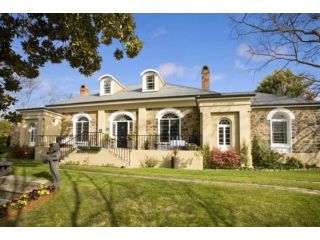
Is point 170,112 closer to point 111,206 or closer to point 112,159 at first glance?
point 112,159

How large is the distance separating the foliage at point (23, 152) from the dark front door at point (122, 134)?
274 inches

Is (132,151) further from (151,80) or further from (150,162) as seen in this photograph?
(151,80)

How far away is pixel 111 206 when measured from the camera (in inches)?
237

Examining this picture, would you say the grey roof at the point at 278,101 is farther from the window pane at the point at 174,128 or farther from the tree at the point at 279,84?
the tree at the point at 279,84

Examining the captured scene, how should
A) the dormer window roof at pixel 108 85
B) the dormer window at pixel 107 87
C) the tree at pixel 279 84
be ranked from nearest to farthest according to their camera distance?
the dormer window roof at pixel 108 85, the dormer window at pixel 107 87, the tree at pixel 279 84

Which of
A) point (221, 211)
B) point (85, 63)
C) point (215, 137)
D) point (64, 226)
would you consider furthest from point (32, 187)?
point (215, 137)

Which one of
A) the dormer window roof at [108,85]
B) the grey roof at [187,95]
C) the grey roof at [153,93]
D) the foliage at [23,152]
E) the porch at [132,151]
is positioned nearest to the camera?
the porch at [132,151]

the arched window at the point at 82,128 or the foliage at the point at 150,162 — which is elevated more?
the arched window at the point at 82,128

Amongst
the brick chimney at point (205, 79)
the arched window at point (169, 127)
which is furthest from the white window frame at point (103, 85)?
the brick chimney at point (205, 79)

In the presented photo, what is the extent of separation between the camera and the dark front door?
18.3m

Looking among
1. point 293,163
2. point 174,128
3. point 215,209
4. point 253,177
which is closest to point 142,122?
point 174,128

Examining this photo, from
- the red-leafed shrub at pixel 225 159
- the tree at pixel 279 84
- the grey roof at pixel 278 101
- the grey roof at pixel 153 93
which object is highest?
the tree at pixel 279 84

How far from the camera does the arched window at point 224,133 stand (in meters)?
15.3

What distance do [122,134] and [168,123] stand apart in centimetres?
387
